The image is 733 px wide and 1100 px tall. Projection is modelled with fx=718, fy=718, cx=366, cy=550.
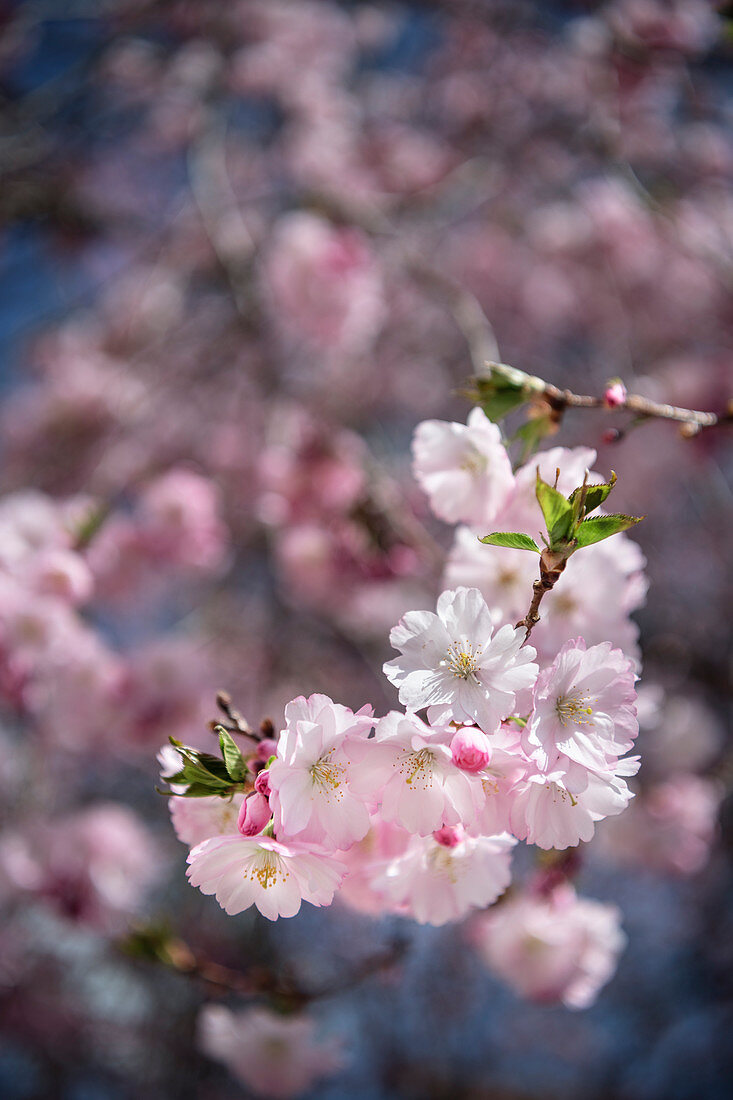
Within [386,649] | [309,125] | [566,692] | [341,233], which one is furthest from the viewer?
[309,125]

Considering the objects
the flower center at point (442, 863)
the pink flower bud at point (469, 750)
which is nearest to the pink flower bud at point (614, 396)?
the pink flower bud at point (469, 750)

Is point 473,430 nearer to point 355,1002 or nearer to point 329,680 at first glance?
point 329,680

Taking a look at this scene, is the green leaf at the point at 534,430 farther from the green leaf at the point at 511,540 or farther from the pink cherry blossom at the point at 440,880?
the pink cherry blossom at the point at 440,880

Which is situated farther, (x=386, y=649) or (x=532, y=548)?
(x=386, y=649)

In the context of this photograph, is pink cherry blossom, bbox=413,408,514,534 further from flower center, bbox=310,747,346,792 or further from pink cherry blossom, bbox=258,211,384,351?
pink cherry blossom, bbox=258,211,384,351

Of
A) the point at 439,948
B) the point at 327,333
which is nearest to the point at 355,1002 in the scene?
the point at 439,948

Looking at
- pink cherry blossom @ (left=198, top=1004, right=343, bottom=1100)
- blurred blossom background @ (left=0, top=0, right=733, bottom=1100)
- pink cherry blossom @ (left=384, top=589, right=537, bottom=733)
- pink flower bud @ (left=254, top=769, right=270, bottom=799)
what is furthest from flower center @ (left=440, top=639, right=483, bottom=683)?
pink cherry blossom @ (left=198, top=1004, right=343, bottom=1100)

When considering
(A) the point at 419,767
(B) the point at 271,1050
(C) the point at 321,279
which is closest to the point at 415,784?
(A) the point at 419,767

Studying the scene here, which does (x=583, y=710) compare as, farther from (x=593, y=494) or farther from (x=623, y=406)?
(x=623, y=406)
